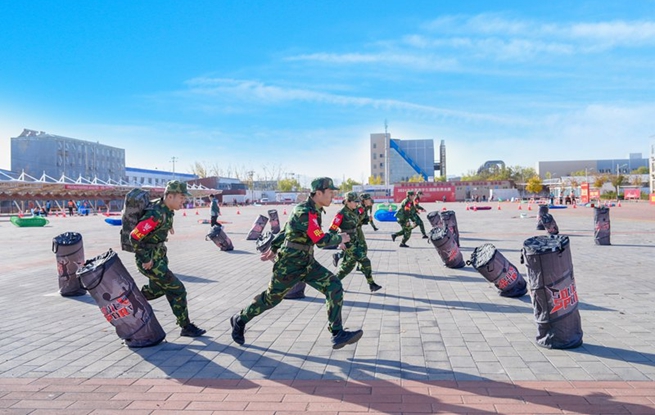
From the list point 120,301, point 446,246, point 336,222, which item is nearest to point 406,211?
point 446,246

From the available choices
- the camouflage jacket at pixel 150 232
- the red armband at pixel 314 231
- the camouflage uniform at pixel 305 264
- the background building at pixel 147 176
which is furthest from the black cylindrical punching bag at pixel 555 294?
the background building at pixel 147 176

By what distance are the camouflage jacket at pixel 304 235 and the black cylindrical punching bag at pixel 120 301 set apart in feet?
5.49

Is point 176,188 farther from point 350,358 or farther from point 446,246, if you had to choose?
point 446,246

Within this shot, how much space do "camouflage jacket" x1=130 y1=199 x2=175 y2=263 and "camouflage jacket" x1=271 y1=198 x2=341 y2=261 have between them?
142 centimetres

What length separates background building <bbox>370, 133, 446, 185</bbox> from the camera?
5044 inches

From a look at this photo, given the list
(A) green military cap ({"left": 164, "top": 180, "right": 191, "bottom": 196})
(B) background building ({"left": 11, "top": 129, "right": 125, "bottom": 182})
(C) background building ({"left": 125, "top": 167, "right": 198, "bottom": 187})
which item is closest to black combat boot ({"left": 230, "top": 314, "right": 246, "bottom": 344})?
(A) green military cap ({"left": 164, "top": 180, "right": 191, "bottom": 196})

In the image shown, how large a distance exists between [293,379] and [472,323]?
2.75 metres

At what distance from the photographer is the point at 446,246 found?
1050 cm

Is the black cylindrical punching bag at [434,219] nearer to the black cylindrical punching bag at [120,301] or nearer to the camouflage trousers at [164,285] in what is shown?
the camouflage trousers at [164,285]

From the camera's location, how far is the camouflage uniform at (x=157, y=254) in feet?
17.3

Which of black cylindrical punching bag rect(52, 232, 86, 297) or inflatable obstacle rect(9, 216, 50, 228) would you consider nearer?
black cylindrical punching bag rect(52, 232, 86, 297)

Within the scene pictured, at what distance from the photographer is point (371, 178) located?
12625cm

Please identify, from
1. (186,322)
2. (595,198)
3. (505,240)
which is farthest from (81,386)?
(595,198)

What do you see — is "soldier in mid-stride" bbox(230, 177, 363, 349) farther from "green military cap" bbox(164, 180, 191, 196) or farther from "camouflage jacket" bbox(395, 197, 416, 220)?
"camouflage jacket" bbox(395, 197, 416, 220)
